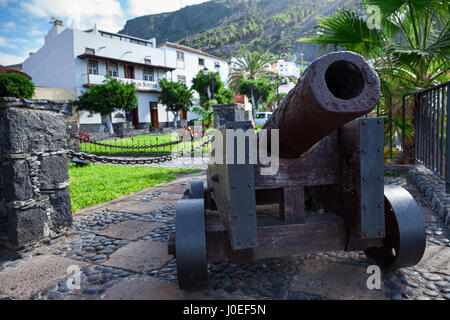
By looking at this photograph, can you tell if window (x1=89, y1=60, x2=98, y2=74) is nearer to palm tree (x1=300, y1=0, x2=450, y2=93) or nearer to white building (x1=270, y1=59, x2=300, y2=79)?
palm tree (x1=300, y1=0, x2=450, y2=93)

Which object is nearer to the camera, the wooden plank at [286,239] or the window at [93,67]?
the wooden plank at [286,239]

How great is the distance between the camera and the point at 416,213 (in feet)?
6.64

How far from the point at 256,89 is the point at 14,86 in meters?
24.0

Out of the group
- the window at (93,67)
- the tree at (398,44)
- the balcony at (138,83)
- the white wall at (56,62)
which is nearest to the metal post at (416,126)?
the tree at (398,44)

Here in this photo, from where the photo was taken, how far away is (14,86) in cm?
1814

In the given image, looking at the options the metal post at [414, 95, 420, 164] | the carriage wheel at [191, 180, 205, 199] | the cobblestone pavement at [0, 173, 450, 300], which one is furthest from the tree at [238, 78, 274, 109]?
the cobblestone pavement at [0, 173, 450, 300]

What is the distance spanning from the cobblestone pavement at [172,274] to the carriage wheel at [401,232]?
129 millimetres

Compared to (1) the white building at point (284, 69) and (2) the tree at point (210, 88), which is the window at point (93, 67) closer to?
(2) the tree at point (210, 88)

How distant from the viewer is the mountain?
3529 inches

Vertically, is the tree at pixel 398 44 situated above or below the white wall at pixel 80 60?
below

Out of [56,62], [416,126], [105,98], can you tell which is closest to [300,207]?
[416,126]

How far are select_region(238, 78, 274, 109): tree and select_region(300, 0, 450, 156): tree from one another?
29.8 m

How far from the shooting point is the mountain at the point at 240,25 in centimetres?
8962
